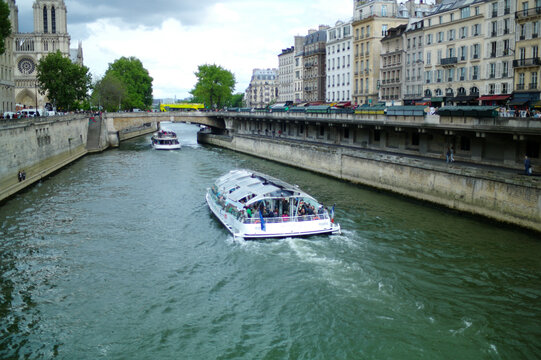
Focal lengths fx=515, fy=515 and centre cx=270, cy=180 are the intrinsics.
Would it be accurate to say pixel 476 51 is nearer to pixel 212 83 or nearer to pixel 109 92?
pixel 109 92

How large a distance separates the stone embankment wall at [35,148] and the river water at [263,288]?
6.06m

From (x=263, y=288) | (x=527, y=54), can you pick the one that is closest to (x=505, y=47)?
(x=527, y=54)

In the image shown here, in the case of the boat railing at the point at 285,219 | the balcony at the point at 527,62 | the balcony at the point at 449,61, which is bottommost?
the boat railing at the point at 285,219

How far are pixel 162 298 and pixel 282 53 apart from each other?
370 ft

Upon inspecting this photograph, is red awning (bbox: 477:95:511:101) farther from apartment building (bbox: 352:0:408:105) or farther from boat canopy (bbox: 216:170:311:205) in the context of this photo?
boat canopy (bbox: 216:170:311:205)

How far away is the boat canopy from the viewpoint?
25594mm

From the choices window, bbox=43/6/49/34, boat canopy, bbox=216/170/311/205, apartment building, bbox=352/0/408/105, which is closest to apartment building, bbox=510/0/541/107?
boat canopy, bbox=216/170/311/205

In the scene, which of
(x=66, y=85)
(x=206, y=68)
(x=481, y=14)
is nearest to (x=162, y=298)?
(x=481, y=14)

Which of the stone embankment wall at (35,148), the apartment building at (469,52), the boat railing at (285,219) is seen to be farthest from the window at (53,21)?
the boat railing at (285,219)

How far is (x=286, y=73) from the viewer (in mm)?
121062

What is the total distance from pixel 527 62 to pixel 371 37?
1230 inches

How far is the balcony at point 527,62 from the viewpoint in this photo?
41750 millimetres

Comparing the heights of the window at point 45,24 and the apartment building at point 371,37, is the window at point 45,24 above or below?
above

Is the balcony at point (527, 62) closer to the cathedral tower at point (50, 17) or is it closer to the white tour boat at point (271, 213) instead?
the white tour boat at point (271, 213)
